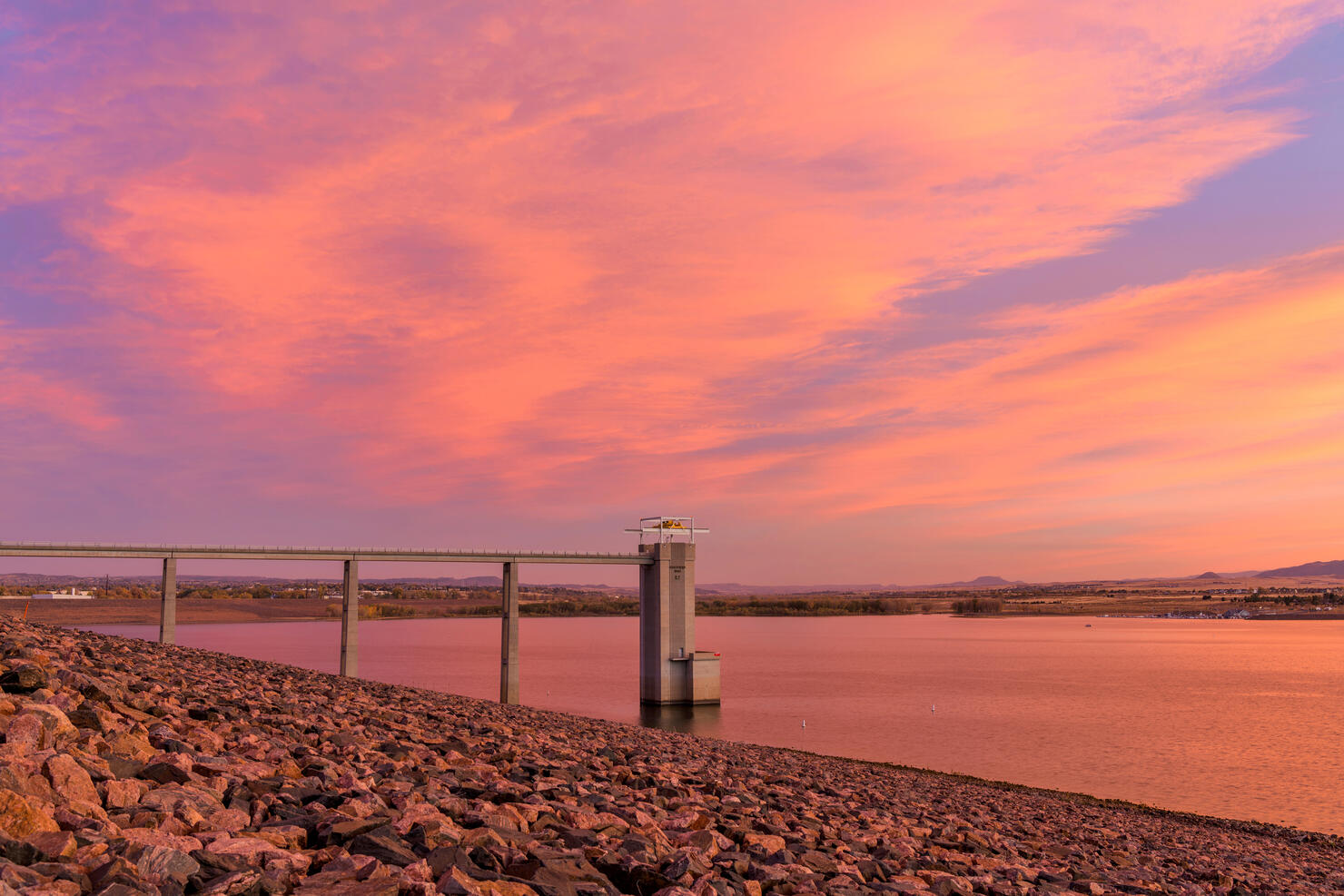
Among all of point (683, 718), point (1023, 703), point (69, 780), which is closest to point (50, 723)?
point (69, 780)

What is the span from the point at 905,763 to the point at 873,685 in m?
39.3

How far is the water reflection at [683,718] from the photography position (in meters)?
56.5

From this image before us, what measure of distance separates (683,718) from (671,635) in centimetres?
841

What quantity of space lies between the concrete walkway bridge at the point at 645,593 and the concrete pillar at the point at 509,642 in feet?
0.21

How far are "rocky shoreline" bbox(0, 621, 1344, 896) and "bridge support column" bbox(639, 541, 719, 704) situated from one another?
133ft

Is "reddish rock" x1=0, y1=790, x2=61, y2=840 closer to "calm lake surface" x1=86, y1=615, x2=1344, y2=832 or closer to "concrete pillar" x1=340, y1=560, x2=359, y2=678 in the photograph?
"calm lake surface" x1=86, y1=615, x2=1344, y2=832

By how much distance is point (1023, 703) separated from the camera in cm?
6962

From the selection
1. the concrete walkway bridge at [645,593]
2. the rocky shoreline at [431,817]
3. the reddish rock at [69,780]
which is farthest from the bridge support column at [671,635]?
the reddish rock at [69,780]

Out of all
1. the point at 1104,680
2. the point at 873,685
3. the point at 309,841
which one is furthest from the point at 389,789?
the point at 1104,680

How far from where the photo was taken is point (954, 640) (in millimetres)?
158250

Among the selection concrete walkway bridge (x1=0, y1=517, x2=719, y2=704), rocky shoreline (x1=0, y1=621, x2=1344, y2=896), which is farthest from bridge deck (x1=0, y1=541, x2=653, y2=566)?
rocky shoreline (x1=0, y1=621, x2=1344, y2=896)

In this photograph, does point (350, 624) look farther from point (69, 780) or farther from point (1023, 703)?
point (69, 780)

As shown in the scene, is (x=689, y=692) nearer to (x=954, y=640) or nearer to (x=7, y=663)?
(x=7, y=663)

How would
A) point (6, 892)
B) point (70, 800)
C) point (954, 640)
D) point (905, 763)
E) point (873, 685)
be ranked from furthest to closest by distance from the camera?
point (954, 640) < point (873, 685) < point (905, 763) < point (70, 800) < point (6, 892)
